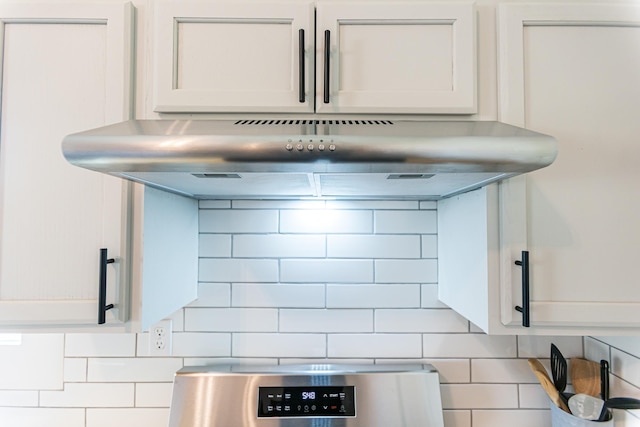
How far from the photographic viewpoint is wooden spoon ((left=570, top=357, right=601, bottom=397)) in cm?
102

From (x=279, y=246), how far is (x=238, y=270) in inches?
5.9

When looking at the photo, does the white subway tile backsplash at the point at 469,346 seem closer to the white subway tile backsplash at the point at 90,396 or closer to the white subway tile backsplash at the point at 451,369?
the white subway tile backsplash at the point at 451,369

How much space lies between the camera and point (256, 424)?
3.26 ft

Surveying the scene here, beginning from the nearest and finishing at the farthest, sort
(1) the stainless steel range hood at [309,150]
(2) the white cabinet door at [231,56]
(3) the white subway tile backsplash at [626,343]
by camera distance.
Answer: (1) the stainless steel range hood at [309,150] < (2) the white cabinet door at [231,56] < (3) the white subway tile backsplash at [626,343]

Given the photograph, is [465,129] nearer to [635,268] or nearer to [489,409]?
[635,268]

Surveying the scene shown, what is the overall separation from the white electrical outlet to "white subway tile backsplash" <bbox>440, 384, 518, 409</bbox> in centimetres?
86

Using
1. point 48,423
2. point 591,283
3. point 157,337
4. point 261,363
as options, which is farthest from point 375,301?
point 48,423

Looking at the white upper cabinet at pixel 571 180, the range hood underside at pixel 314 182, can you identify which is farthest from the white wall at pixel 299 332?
the white upper cabinet at pixel 571 180

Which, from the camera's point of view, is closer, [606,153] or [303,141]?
[303,141]

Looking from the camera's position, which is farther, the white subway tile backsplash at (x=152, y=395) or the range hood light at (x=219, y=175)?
the white subway tile backsplash at (x=152, y=395)

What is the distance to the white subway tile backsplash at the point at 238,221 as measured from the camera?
1.12 metres

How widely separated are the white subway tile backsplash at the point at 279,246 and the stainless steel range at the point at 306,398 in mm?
343

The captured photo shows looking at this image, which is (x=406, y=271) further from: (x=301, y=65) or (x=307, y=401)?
(x=301, y=65)

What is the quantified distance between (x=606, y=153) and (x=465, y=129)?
1.25 feet
